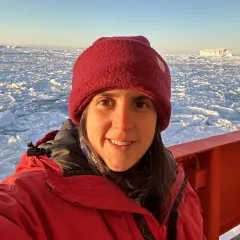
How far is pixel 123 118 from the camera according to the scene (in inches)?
38.4

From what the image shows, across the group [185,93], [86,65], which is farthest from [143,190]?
[185,93]

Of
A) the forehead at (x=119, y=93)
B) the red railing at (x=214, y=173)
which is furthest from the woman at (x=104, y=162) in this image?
the red railing at (x=214, y=173)

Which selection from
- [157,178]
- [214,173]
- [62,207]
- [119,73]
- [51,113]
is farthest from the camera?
[51,113]

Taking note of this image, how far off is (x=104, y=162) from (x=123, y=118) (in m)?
0.17

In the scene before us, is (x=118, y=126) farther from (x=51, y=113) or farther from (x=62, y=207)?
(x=51, y=113)

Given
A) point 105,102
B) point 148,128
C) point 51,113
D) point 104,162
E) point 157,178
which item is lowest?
point 51,113

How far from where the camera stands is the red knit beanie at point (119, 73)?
981mm

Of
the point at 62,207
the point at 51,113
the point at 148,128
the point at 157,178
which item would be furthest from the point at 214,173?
the point at 51,113

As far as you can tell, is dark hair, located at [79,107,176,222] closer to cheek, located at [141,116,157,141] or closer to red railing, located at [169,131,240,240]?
cheek, located at [141,116,157,141]

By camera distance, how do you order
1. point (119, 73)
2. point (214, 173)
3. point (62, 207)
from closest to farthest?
point (62, 207) → point (119, 73) → point (214, 173)

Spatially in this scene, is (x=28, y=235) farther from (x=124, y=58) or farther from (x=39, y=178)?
(x=124, y=58)

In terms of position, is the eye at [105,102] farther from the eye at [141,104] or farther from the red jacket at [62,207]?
the red jacket at [62,207]

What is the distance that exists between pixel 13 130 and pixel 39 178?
18.4ft

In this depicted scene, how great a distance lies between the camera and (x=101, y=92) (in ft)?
3.30
